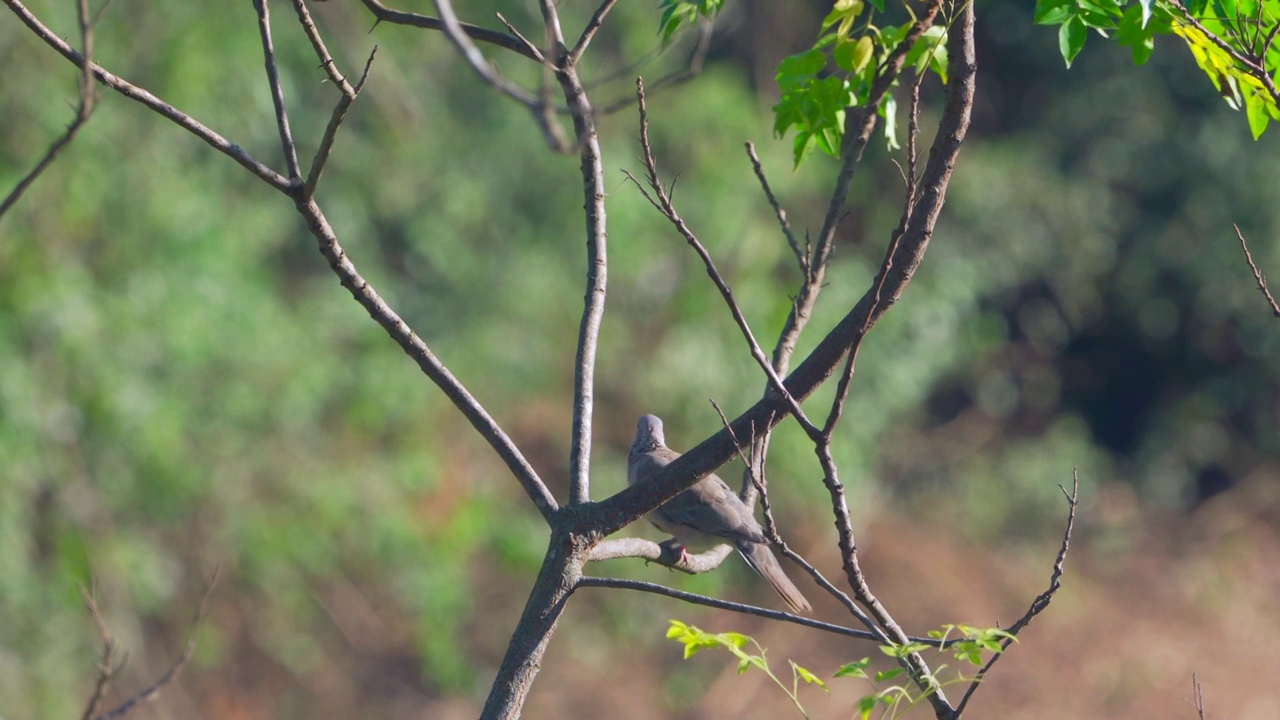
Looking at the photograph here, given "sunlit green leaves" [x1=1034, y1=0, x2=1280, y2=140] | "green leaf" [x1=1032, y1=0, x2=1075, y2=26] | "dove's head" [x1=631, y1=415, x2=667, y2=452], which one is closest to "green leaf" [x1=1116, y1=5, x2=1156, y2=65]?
"sunlit green leaves" [x1=1034, y1=0, x2=1280, y2=140]

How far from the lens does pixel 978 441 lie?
40.1 feet

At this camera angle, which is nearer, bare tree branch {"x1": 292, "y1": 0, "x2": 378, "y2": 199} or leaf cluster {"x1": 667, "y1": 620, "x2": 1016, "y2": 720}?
leaf cluster {"x1": 667, "y1": 620, "x2": 1016, "y2": 720}

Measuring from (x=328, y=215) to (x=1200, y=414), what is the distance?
29.2ft

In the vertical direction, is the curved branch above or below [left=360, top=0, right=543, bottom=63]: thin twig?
below

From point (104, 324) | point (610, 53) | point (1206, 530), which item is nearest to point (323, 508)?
point (104, 324)

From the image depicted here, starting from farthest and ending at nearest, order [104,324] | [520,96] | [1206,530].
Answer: [1206,530] < [104,324] < [520,96]

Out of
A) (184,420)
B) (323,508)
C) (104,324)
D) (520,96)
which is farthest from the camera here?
(323,508)

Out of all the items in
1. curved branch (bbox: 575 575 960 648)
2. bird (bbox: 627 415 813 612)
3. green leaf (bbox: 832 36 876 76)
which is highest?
bird (bbox: 627 415 813 612)

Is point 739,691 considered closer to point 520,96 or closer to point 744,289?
point 744,289

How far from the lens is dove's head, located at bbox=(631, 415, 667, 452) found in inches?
215

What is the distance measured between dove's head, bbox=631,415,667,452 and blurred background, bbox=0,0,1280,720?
9.17 feet

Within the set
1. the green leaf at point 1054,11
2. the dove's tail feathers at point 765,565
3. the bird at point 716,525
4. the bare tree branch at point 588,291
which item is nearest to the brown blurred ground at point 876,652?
the bird at point 716,525

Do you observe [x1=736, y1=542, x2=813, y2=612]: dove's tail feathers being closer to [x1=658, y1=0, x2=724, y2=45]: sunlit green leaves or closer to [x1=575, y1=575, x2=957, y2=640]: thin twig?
[x1=575, y1=575, x2=957, y2=640]: thin twig

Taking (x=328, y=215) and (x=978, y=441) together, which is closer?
(x=328, y=215)
